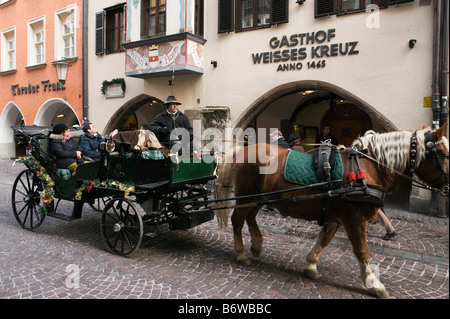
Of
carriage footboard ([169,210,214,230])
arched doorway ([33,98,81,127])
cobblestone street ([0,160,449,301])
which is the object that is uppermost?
arched doorway ([33,98,81,127])

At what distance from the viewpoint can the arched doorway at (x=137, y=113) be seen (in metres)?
11.1

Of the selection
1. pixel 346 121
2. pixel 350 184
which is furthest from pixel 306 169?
pixel 346 121

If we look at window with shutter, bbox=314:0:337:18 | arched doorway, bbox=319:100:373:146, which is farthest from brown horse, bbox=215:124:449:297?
arched doorway, bbox=319:100:373:146

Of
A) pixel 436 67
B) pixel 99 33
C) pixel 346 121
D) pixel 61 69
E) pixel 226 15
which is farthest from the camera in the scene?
pixel 61 69

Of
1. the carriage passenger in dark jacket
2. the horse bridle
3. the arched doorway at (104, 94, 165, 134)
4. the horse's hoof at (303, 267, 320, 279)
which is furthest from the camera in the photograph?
the arched doorway at (104, 94, 165, 134)

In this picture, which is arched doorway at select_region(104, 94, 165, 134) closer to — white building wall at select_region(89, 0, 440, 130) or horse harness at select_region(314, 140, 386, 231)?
white building wall at select_region(89, 0, 440, 130)

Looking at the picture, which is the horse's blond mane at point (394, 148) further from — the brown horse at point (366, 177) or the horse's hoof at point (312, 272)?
the horse's hoof at point (312, 272)

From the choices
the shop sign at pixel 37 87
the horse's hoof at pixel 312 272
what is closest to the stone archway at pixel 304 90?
the horse's hoof at pixel 312 272

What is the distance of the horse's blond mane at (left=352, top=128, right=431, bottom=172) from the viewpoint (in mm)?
3094

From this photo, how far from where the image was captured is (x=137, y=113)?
A: 45.6 ft

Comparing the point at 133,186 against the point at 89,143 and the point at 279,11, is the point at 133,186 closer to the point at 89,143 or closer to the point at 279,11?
the point at 89,143

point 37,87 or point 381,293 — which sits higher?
point 37,87

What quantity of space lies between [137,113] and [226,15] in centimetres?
649

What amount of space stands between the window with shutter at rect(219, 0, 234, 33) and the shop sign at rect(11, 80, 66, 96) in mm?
7255
